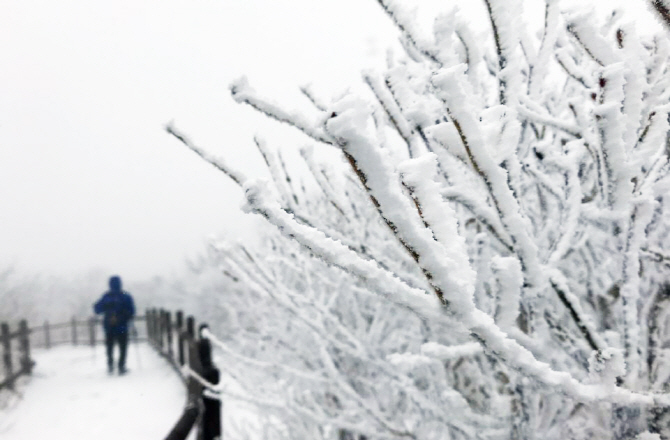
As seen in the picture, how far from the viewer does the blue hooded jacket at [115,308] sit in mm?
7844

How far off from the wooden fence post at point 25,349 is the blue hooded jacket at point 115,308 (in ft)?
5.08

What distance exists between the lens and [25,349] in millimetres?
8758

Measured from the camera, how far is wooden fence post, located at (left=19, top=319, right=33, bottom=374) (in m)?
8.12

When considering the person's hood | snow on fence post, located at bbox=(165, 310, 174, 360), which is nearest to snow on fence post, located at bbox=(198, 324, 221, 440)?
the person's hood

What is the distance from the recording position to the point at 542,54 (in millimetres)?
1110

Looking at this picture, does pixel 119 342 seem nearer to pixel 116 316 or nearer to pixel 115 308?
pixel 116 316

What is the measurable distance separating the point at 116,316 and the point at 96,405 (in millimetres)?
2197

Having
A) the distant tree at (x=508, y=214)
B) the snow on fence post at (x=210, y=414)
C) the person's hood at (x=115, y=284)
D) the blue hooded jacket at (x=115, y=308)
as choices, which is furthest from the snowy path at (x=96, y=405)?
the distant tree at (x=508, y=214)

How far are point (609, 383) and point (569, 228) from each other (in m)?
0.49

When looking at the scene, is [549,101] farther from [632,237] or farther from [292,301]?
[292,301]

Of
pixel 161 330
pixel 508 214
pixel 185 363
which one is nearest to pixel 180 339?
pixel 185 363

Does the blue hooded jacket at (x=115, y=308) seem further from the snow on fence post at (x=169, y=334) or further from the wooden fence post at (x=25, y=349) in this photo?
the wooden fence post at (x=25, y=349)

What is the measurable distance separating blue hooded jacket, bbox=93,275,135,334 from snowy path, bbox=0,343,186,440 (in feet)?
2.70

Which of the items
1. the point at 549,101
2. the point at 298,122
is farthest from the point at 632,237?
the point at 549,101
